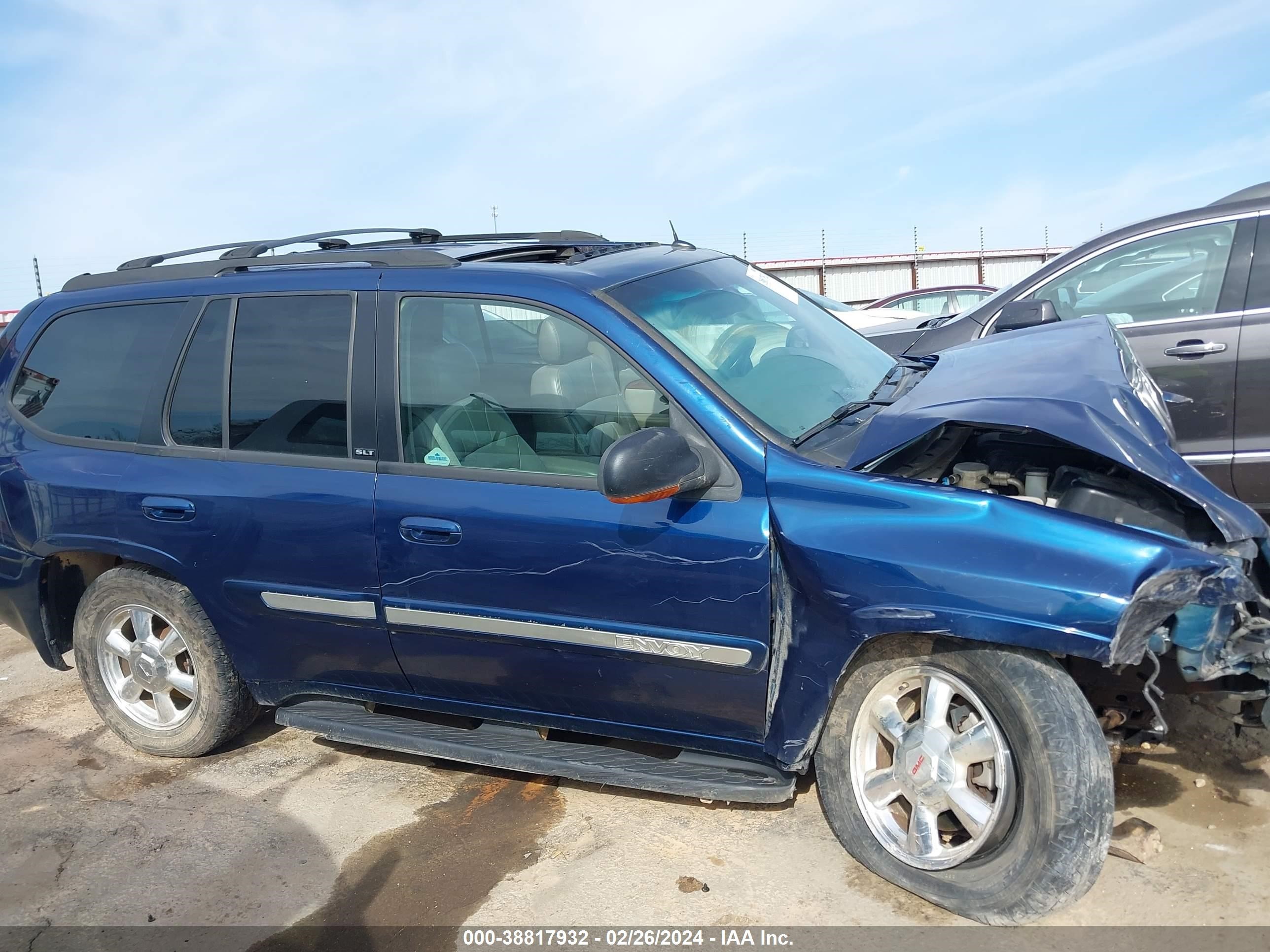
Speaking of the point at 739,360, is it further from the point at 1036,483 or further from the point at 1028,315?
the point at 1028,315

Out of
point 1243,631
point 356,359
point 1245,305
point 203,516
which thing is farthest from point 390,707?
point 1245,305

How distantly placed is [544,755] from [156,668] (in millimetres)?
1809

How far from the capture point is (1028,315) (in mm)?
4434

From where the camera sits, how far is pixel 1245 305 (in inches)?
182

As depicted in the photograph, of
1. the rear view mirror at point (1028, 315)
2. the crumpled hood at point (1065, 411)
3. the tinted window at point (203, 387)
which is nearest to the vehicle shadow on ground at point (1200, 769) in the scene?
the crumpled hood at point (1065, 411)

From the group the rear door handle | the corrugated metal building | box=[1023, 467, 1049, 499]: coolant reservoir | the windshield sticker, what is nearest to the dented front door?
box=[1023, 467, 1049, 499]: coolant reservoir

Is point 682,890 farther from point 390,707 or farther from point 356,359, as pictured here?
→ point 356,359

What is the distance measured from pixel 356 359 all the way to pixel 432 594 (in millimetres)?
850

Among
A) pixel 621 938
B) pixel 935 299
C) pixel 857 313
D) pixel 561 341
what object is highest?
pixel 935 299

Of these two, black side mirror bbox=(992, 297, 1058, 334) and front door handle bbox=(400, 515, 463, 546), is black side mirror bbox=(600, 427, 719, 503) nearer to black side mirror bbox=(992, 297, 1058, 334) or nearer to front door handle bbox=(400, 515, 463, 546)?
front door handle bbox=(400, 515, 463, 546)

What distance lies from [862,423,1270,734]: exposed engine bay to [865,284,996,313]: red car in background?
12014 millimetres

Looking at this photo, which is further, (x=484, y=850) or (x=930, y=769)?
(x=484, y=850)

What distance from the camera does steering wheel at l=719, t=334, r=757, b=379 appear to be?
314 cm

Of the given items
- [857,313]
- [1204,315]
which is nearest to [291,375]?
[1204,315]
